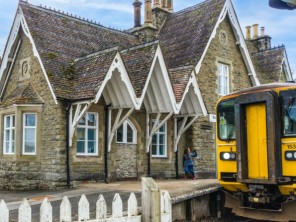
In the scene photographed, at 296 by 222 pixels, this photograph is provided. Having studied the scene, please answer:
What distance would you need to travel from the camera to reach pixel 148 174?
16312 millimetres

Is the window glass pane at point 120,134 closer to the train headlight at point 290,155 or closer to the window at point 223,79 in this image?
the window at point 223,79

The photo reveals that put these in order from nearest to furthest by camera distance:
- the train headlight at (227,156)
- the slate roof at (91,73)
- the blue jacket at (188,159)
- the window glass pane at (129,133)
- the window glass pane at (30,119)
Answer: the train headlight at (227,156) → the slate roof at (91,73) → the window glass pane at (30,119) → the window glass pane at (129,133) → the blue jacket at (188,159)

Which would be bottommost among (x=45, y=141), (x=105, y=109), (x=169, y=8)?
(x=45, y=141)

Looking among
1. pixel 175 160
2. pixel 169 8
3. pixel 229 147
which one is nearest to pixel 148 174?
pixel 175 160

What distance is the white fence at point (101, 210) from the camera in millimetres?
6414

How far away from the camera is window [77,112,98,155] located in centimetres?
1456

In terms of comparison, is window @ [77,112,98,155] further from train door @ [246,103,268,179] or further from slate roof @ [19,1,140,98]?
train door @ [246,103,268,179]

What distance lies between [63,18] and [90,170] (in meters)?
6.85

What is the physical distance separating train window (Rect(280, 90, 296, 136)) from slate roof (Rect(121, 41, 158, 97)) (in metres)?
6.07

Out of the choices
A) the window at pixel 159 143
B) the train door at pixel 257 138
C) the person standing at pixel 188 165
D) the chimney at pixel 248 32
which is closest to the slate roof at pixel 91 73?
the window at pixel 159 143

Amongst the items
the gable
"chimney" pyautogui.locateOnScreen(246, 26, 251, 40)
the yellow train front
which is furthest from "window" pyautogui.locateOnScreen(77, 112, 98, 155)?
"chimney" pyautogui.locateOnScreen(246, 26, 251, 40)

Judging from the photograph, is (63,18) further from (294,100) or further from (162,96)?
(294,100)

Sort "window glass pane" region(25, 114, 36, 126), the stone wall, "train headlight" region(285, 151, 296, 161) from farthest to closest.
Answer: "window glass pane" region(25, 114, 36, 126) → the stone wall → "train headlight" region(285, 151, 296, 161)

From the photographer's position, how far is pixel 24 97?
48.9 ft
